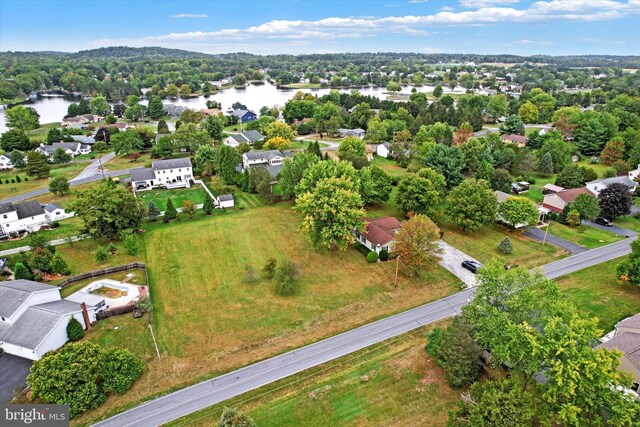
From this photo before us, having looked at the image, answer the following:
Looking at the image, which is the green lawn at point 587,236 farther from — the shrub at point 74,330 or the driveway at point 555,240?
the shrub at point 74,330

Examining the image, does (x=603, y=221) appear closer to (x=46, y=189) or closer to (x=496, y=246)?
(x=496, y=246)

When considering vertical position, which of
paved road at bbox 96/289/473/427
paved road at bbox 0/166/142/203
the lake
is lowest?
paved road at bbox 96/289/473/427

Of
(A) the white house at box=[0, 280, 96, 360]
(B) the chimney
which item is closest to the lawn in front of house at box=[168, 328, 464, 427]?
(A) the white house at box=[0, 280, 96, 360]

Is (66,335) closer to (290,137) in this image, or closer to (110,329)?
(110,329)

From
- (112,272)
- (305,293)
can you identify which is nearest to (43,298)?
(112,272)

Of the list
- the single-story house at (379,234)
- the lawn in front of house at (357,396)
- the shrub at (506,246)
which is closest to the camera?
the lawn in front of house at (357,396)

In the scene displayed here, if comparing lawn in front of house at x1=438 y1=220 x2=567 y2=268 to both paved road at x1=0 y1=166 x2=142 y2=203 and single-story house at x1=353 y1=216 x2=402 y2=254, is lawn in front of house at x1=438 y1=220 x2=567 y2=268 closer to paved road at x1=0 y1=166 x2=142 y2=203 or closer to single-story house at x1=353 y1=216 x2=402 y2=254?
single-story house at x1=353 y1=216 x2=402 y2=254

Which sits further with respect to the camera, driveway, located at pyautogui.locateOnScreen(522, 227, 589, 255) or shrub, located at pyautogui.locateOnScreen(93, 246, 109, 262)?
driveway, located at pyautogui.locateOnScreen(522, 227, 589, 255)

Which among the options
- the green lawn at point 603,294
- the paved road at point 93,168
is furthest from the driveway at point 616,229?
the paved road at point 93,168

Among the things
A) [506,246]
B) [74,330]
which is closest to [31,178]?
[74,330]
